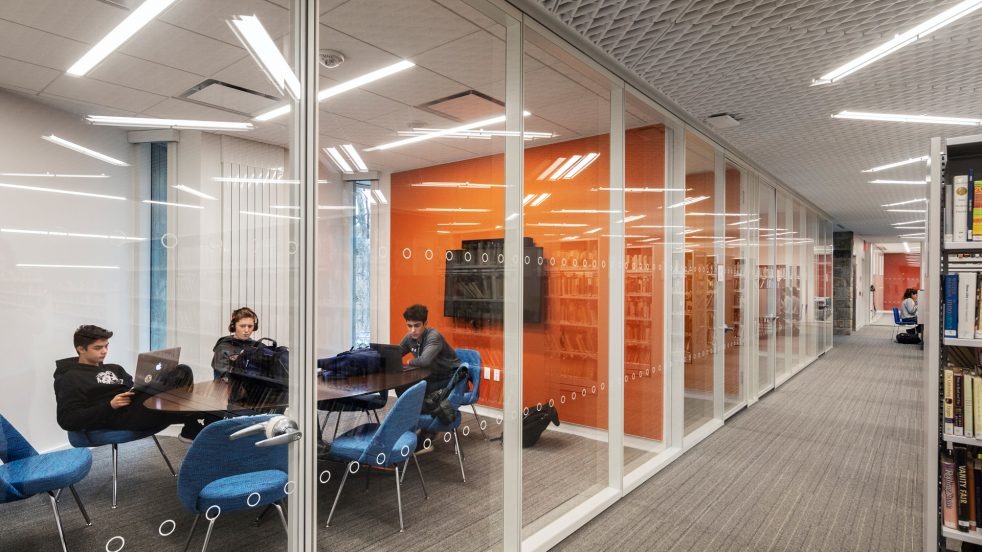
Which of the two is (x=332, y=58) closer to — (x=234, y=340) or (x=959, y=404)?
(x=234, y=340)

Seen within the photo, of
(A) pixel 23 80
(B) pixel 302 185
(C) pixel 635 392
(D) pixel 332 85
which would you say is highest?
(D) pixel 332 85

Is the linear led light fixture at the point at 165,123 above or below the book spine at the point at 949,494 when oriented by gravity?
above

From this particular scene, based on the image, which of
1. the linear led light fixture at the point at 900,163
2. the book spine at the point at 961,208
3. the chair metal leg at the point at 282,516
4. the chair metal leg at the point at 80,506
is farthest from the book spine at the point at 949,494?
the linear led light fixture at the point at 900,163

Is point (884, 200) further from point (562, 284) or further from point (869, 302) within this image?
point (869, 302)

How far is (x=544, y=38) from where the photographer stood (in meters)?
3.08

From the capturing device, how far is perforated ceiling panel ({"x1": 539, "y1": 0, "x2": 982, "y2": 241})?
2895 millimetres

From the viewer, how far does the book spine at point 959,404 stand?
237 cm

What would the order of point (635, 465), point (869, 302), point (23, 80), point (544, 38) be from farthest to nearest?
point (869, 302), point (635, 465), point (544, 38), point (23, 80)

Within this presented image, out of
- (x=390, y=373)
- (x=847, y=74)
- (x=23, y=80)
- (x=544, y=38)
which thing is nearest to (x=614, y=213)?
(x=544, y=38)

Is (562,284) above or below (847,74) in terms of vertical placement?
below

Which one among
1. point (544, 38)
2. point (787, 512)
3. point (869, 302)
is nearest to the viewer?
point (544, 38)

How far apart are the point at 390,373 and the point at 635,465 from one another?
2.69 meters

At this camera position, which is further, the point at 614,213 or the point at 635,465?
the point at 635,465

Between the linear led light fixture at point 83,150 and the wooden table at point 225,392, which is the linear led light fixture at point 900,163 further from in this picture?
the linear led light fixture at point 83,150
